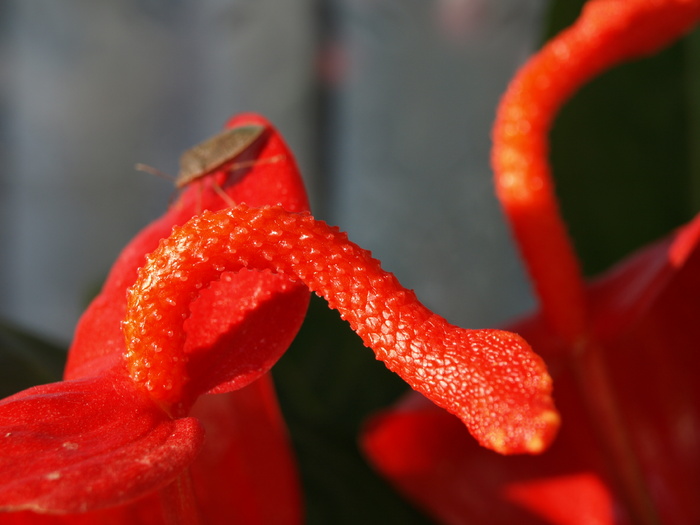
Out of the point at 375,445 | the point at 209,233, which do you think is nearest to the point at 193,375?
the point at 209,233

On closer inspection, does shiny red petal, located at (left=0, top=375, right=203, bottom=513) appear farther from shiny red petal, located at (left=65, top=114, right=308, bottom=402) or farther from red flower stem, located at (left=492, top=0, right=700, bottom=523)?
red flower stem, located at (left=492, top=0, right=700, bottom=523)

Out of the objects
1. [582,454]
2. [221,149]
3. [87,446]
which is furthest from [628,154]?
[87,446]

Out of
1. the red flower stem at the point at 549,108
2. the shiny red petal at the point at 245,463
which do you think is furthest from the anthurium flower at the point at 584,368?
the shiny red petal at the point at 245,463

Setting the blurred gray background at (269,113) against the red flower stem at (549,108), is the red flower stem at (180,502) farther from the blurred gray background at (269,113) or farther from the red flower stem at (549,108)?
the blurred gray background at (269,113)

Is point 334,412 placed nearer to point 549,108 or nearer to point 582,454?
point 582,454

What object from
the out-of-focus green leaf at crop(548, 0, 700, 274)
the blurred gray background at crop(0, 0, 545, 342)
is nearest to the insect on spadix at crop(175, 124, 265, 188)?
the out-of-focus green leaf at crop(548, 0, 700, 274)

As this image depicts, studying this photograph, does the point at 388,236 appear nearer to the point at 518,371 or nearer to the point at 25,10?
the point at 25,10
